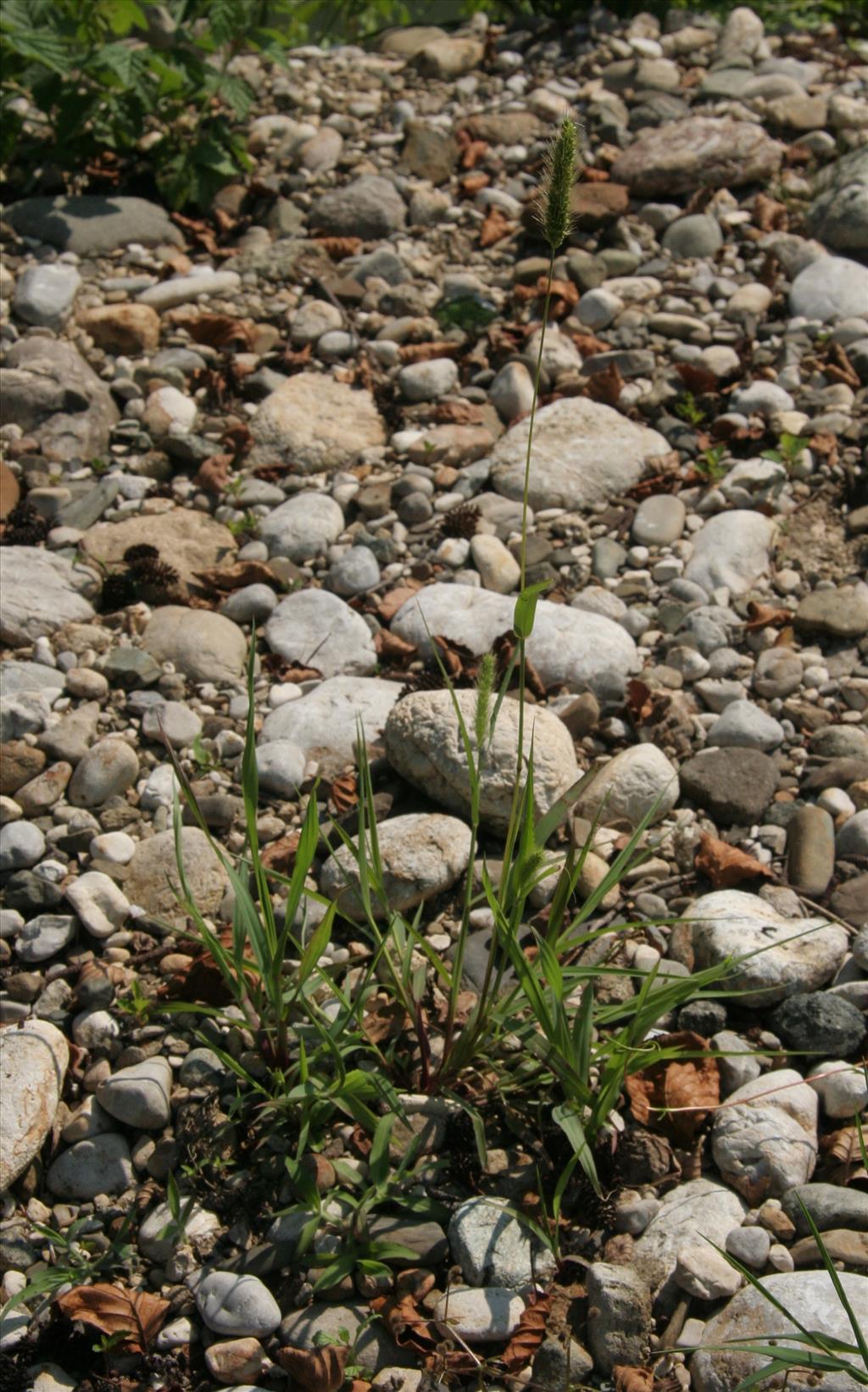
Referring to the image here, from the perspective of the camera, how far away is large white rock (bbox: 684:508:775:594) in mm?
3625

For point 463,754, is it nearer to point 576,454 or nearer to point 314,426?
point 576,454

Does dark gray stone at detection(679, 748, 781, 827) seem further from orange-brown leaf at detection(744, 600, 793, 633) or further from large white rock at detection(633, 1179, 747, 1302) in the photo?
large white rock at detection(633, 1179, 747, 1302)

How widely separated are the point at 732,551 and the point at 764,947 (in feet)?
4.71

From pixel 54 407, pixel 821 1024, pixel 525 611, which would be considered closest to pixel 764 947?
pixel 821 1024

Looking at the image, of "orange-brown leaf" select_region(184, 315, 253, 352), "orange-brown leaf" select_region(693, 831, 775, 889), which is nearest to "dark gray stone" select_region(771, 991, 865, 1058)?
"orange-brown leaf" select_region(693, 831, 775, 889)

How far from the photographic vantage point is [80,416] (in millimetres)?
3982

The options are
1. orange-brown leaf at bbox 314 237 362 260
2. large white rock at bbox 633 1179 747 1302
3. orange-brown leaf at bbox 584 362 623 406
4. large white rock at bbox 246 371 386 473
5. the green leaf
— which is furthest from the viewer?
orange-brown leaf at bbox 314 237 362 260

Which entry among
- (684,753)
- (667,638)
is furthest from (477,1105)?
(667,638)

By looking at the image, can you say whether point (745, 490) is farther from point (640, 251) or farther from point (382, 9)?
point (382, 9)

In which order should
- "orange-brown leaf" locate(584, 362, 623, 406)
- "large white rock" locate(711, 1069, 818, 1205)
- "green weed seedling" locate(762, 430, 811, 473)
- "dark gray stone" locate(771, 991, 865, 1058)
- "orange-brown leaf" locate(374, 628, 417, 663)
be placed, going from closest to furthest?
1. "large white rock" locate(711, 1069, 818, 1205)
2. "dark gray stone" locate(771, 991, 865, 1058)
3. "orange-brown leaf" locate(374, 628, 417, 663)
4. "green weed seedling" locate(762, 430, 811, 473)
5. "orange-brown leaf" locate(584, 362, 623, 406)

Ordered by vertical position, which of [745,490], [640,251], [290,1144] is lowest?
[290,1144]

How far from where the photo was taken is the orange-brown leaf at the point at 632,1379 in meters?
2.03

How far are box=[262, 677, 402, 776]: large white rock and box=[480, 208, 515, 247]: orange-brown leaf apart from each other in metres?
2.34

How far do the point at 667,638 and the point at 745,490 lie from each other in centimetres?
66
